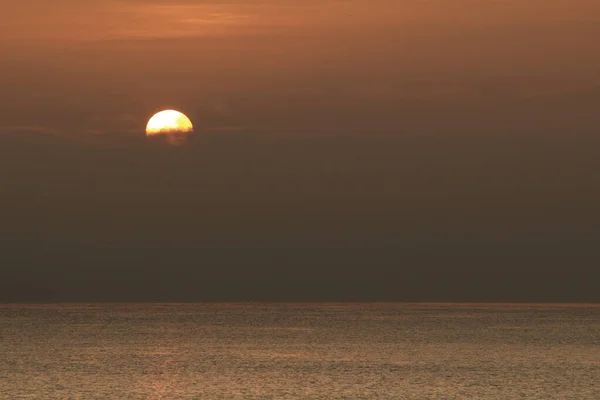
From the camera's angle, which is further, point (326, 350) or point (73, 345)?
point (73, 345)

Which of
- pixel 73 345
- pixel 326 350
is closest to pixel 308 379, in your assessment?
pixel 326 350

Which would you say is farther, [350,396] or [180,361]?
[180,361]

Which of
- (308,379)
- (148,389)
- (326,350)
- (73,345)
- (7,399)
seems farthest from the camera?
(73,345)

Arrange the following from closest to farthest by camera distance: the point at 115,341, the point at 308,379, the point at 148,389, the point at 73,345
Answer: the point at 148,389
the point at 308,379
the point at 73,345
the point at 115,341

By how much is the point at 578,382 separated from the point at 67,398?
19.7m

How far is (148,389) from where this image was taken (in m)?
34.6

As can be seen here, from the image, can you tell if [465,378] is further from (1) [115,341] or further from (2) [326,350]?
(1) [115,341]

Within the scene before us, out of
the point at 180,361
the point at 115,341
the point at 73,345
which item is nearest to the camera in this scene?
the point at 180,361

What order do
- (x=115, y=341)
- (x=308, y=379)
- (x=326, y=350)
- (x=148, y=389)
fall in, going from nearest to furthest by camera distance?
(x=148, y=389), (x=308, y=379), (x=326, y=350), (x=115, y=341)

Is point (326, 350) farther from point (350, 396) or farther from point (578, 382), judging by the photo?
point (350, 396)

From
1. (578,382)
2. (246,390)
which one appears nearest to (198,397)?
(246,390)

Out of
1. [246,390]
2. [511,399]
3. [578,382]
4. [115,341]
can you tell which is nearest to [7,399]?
[246,390]

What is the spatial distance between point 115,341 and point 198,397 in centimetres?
3783

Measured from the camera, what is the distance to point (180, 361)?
48.0 metres
